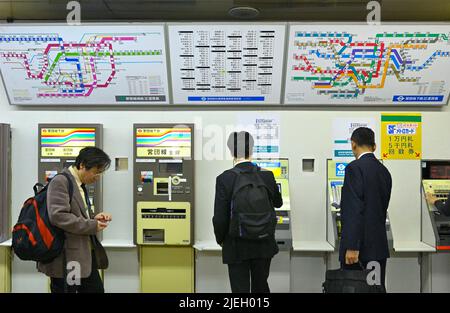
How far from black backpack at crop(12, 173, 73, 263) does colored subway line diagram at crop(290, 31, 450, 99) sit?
103 inches

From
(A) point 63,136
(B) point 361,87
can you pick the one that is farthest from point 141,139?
(B) point 361,87

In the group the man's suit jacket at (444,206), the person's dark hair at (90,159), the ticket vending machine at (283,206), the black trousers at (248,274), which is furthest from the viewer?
the ticket vending machine at (283,206)

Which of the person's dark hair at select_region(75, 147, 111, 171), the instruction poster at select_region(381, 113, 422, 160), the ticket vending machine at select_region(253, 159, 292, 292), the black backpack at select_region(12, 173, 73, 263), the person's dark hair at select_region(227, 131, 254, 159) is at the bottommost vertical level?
the ticket vending machine at select_region(253, 159, 292, 292)

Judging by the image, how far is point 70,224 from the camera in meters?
2.11

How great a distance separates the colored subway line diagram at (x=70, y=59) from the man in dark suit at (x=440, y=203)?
2895mm

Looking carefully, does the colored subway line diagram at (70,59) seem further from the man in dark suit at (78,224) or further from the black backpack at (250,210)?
the black backpack at (250,210)

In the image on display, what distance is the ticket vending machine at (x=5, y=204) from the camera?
380 centimetres

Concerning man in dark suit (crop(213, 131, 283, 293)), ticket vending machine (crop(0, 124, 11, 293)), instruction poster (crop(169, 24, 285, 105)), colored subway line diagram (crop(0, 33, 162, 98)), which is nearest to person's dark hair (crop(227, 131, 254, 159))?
man in dark suit (crop(213, 131, 283, 293))

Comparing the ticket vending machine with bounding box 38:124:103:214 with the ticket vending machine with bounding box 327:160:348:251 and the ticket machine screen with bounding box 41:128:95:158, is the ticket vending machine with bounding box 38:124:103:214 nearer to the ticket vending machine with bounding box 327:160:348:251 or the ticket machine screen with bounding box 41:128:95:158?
the ticket machine screen with bounding box 41:128:95:158

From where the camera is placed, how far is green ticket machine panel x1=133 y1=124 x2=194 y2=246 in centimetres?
359

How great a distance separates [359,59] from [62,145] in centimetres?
302

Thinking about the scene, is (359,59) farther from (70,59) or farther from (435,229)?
(70,59)

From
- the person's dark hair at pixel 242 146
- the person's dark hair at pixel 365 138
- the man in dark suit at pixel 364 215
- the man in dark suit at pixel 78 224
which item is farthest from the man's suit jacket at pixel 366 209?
the man in dark suit at pixel 78 224

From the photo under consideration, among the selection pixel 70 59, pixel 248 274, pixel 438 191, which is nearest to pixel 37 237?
pixel 248 274
